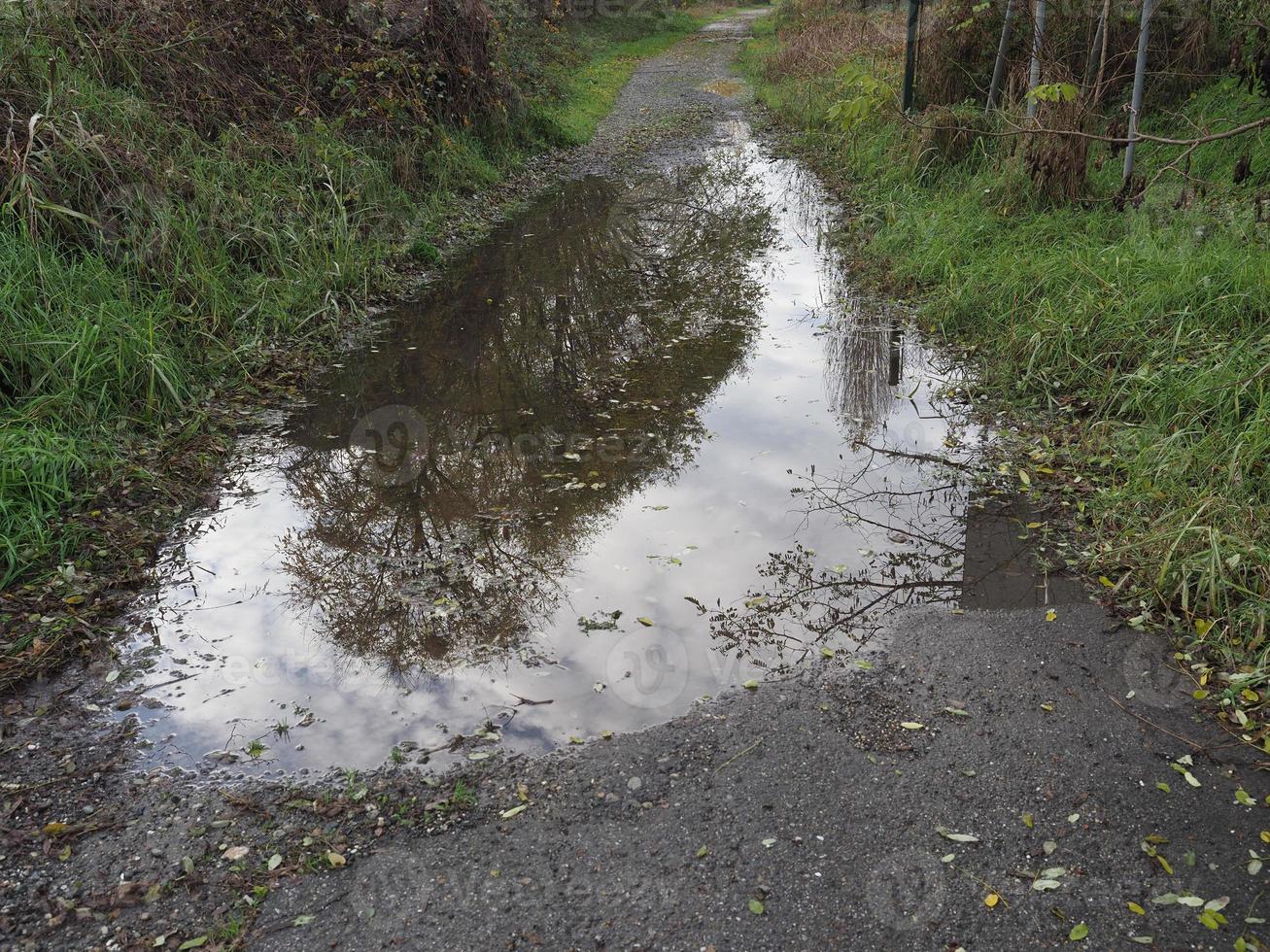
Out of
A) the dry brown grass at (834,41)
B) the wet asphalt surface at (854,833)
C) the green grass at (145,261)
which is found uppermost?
the dry brown grass at (834,41)

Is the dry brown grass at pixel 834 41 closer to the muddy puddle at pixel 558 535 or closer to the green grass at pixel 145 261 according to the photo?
the green grass at pixel 145 261

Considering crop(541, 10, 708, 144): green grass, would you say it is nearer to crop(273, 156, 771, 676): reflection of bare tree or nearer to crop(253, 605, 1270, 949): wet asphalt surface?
crop(273, 156, 771, 676): reflection of bare tree

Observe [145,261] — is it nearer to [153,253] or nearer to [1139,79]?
[153,253]

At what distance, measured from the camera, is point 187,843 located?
110 inches

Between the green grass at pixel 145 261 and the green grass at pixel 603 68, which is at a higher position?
the green grass at pixel 603 68

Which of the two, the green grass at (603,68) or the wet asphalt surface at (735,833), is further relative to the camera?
the green grass at (603,68)

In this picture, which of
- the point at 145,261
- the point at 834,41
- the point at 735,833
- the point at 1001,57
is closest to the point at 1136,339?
the point at 735,833

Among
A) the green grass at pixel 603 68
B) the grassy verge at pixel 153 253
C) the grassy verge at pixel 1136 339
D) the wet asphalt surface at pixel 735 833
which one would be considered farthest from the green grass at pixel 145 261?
the green grass at pixel 603 68

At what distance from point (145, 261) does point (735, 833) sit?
5.66 m

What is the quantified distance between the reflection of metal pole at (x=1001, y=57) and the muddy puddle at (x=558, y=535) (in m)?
3.52

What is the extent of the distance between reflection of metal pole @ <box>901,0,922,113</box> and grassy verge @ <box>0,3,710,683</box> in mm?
5436

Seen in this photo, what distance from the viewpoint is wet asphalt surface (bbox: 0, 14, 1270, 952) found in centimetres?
249

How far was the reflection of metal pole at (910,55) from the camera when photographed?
10.3m

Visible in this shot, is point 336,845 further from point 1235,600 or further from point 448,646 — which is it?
point 1235,600
